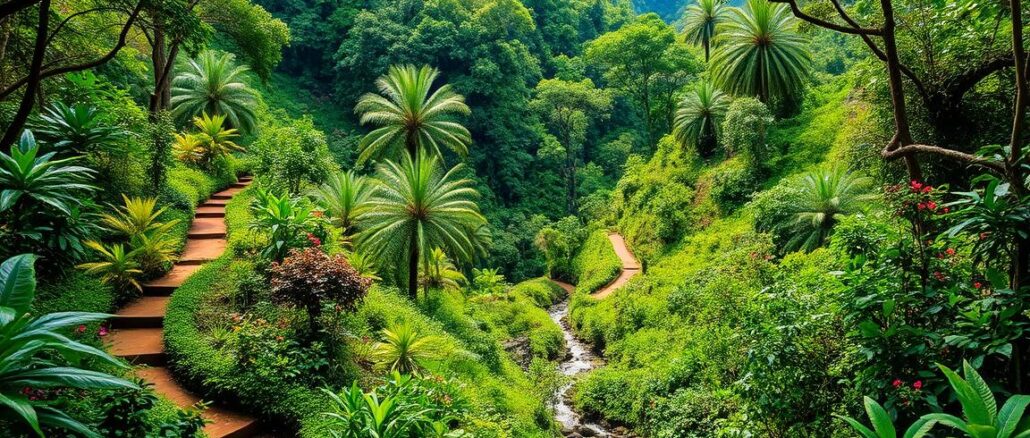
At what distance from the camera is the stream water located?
45.2 feet

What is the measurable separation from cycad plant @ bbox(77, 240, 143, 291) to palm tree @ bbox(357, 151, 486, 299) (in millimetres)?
5097

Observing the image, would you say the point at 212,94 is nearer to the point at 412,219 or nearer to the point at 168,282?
the point at 412,219

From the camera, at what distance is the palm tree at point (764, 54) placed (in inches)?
784

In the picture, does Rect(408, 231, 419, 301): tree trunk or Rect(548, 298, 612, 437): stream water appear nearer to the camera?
Rect(408, 231, 419, 301): tree trunk

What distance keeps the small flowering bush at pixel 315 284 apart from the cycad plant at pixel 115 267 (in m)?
2.39

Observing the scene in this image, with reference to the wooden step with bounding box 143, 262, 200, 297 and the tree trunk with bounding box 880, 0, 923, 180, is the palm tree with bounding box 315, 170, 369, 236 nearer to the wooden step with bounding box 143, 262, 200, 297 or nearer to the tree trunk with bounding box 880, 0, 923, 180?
the wooden step with bounding box 143, 262, 200, 297

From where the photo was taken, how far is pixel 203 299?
859cm

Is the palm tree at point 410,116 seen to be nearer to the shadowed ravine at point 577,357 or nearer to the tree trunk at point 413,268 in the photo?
the tree trunk at point 413,268

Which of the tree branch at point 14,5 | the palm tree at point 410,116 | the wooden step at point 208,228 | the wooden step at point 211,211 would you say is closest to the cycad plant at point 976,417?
the tree branch at point 14,5

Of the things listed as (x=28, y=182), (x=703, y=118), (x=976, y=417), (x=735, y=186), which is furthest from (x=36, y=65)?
(x=703, y=118)

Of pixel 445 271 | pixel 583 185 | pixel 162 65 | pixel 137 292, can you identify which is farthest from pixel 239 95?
pixel 583 185

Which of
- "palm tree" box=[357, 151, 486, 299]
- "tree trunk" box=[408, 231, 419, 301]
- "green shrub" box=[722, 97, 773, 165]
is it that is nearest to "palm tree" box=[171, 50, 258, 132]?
"palm tree" box=[357, 151, 486, 299]

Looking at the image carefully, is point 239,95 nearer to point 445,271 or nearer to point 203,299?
point 445,271

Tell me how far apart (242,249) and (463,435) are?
658 cm
